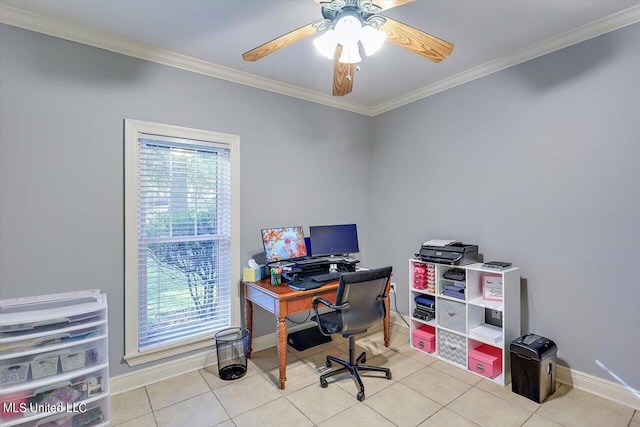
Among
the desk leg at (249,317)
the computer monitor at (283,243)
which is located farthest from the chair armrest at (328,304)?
the desk leg at (249,317)

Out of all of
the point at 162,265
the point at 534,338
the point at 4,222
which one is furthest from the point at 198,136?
the point at 534,338

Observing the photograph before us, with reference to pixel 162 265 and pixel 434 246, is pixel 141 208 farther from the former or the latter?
pixel 434 246

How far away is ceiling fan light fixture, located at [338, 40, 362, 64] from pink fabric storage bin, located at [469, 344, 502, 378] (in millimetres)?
2400

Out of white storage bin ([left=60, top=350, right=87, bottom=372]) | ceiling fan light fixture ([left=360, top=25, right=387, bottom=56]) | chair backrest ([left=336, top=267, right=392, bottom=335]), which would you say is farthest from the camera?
chair backrest ([left=336, top=267, right=392, bottom=335])

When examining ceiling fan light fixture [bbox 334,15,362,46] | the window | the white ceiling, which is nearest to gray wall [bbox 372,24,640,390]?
the white ceiling

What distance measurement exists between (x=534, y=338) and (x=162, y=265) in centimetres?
294

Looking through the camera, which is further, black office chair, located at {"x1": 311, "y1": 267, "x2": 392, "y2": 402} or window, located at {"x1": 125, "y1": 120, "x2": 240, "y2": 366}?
window, located at {"x1": 125, "y1": 120, "x2": 240, "y2": 366}

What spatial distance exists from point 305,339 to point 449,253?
1649mm

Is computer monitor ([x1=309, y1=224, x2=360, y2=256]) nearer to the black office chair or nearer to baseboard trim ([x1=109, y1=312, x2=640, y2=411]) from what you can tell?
the black office chair

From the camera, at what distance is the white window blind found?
8.13 feet

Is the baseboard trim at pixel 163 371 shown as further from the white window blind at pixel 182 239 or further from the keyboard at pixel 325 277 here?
the keyboard at pixel 325 277

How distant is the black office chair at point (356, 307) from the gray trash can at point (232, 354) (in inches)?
28.3

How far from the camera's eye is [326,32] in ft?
5.61

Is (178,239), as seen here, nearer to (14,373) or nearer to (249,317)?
(249,317)
